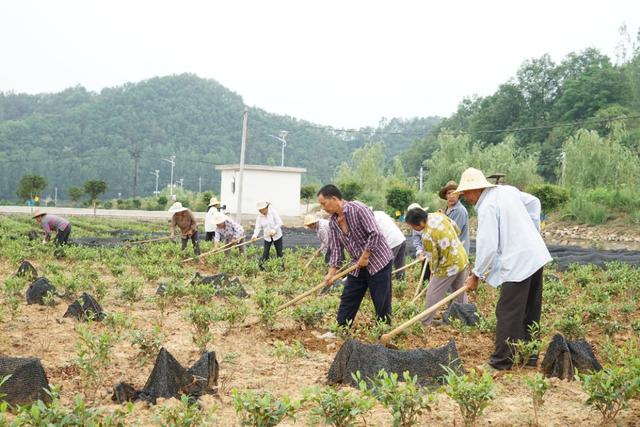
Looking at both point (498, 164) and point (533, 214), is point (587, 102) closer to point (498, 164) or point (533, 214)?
point (498, 164)

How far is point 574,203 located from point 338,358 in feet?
76.4

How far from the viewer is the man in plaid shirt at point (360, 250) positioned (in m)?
6.13

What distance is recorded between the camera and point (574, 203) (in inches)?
1019

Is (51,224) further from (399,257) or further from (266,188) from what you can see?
(266,188)

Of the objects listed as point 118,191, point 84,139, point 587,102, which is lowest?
point 118,191

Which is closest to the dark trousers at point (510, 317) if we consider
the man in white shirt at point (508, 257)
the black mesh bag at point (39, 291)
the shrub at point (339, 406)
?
the man in white shirt at point (508, 257)

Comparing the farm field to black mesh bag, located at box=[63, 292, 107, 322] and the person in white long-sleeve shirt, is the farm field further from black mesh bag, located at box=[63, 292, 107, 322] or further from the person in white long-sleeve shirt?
the person in white long-sleeve shirt

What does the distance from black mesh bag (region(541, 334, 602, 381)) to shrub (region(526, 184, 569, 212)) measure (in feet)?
73.4

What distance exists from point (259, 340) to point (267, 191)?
2968 cm

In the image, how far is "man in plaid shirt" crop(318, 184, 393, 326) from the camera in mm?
6133

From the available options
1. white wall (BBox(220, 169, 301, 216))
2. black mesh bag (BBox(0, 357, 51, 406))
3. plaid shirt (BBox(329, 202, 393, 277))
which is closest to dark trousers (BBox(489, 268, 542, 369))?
plaid shirt (BBox(329, 202, 393, 277))

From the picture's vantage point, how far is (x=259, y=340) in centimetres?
645

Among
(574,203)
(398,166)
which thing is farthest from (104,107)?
(574,203)

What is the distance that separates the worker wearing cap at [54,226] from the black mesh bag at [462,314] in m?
8.51
